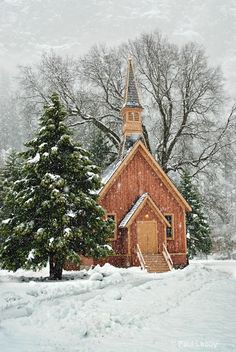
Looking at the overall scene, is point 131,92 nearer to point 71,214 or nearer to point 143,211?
point 143,211

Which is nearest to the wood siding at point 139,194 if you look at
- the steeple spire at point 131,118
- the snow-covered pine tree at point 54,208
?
the steeple spire at point 131,118

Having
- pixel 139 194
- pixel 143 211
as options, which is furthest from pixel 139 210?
pixel 139 194

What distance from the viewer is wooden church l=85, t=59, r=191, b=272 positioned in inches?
966

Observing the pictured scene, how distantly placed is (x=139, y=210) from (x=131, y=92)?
888cm

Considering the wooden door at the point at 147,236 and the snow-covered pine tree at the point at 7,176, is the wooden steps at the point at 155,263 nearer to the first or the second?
the wooden door at the point at 147,236

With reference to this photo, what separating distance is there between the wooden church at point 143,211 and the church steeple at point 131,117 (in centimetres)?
12

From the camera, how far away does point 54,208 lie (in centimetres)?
1784

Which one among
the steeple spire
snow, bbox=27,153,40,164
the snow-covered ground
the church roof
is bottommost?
the snow-covered ground

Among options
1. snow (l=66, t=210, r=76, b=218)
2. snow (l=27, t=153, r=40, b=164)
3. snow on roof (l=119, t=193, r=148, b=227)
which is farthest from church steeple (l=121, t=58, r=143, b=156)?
snow (l=66, t=210, r=76, b=218)

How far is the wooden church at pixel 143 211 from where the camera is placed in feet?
80.5

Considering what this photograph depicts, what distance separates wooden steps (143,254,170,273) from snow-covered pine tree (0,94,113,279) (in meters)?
5.35

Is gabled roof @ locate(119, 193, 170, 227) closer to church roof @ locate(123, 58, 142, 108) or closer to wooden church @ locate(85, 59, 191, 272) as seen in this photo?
wooden church @ locate(85, 59, 191, 272)

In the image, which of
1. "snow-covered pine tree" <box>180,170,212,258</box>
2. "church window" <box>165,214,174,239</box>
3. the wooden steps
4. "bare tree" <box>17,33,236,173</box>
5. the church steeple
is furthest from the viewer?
"snow-covered pine tree" <box>180,170,212,258</box>

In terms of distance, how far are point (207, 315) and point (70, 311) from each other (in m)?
3.18
